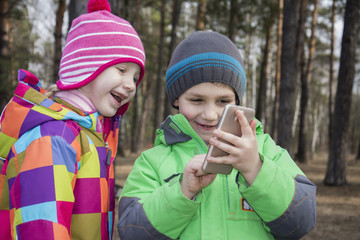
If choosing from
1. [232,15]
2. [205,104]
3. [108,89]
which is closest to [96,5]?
[108,89]

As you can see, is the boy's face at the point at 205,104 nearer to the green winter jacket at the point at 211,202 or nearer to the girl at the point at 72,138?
the green winter jacket at the point at 211,202

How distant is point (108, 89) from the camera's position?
6.29 feet

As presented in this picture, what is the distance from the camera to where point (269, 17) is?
15547mm

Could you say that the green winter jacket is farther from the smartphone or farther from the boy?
the smartphone

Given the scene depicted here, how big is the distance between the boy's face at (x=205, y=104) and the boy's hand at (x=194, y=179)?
1.00ft

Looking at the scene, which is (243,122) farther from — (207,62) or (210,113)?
(207,62)

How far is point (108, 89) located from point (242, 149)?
93cm

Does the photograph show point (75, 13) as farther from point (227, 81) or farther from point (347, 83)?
point (347, 83)

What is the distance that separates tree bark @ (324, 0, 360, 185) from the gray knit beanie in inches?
332

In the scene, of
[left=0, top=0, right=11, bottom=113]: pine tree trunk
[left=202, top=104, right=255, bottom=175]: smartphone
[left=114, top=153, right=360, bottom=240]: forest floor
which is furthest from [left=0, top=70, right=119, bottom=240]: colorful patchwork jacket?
[left=0, top=0, right=11, bottom=113]: pine tree trunk

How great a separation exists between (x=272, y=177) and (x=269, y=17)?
50.8 feet

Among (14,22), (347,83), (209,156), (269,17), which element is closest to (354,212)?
(347,83)

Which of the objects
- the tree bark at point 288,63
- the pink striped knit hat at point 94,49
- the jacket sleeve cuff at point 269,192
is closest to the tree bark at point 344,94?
the tree bark at point 288,63

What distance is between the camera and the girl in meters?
1.44
